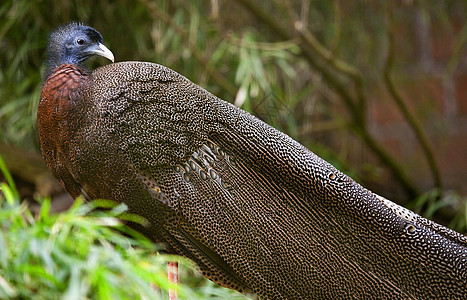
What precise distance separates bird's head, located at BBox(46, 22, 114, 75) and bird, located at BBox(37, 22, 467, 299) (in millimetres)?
61

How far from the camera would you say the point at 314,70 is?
3.02 meters

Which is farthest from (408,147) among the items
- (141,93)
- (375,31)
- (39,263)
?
(39,263)

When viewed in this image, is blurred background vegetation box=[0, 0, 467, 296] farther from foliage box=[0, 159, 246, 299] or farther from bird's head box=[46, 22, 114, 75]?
foliage box=[0, 159, 246, 299]

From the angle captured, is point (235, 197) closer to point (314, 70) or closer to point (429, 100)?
point (314, 70)

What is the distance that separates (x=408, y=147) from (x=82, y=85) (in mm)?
2219

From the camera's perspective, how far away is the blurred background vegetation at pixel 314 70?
254 centimetres

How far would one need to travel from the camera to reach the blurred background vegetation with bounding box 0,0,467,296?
2545 mm

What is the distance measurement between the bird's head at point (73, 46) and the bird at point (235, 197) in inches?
2.4

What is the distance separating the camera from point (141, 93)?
1.30 meters

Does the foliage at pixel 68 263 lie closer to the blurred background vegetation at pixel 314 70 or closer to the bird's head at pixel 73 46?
the bird's head at pixel 73 46

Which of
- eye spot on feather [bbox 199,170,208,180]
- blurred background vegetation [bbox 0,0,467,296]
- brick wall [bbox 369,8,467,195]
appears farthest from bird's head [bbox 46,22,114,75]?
brick wall [bbox 369,8,467,195]

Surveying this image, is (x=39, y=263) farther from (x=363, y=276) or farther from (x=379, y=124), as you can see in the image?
(x=379, y=124)

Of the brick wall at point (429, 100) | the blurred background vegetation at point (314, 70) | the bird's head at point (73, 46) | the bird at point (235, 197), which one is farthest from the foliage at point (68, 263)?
the brick wall at point (429, 100)

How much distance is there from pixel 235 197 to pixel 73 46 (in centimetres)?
52
